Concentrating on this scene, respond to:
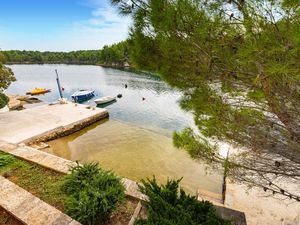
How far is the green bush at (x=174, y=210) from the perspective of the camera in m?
2.62

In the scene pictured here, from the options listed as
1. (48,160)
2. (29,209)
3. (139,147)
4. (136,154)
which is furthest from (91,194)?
(139,147)

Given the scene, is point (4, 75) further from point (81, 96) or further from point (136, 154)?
point (136, 154)

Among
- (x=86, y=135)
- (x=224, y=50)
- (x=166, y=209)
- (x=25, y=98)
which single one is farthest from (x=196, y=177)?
(x=25, y=98)

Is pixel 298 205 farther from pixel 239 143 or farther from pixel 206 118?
pixel 206 118

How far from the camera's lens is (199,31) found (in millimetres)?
2598

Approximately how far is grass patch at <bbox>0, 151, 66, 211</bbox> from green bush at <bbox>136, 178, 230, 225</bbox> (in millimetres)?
1832

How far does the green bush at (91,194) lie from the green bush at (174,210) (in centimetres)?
60

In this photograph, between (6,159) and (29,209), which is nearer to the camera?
(29,209)

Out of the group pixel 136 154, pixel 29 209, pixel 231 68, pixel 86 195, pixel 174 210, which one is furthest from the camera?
pixel 136 154

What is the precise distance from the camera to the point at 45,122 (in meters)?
12.4

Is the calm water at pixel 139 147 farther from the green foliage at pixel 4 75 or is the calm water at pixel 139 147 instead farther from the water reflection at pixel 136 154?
the green foliage at pixel 4 75

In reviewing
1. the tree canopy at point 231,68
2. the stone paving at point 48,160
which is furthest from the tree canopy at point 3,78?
the tree canopy at point 231,68

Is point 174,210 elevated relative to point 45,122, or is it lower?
elevated

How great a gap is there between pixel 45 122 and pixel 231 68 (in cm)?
1210
